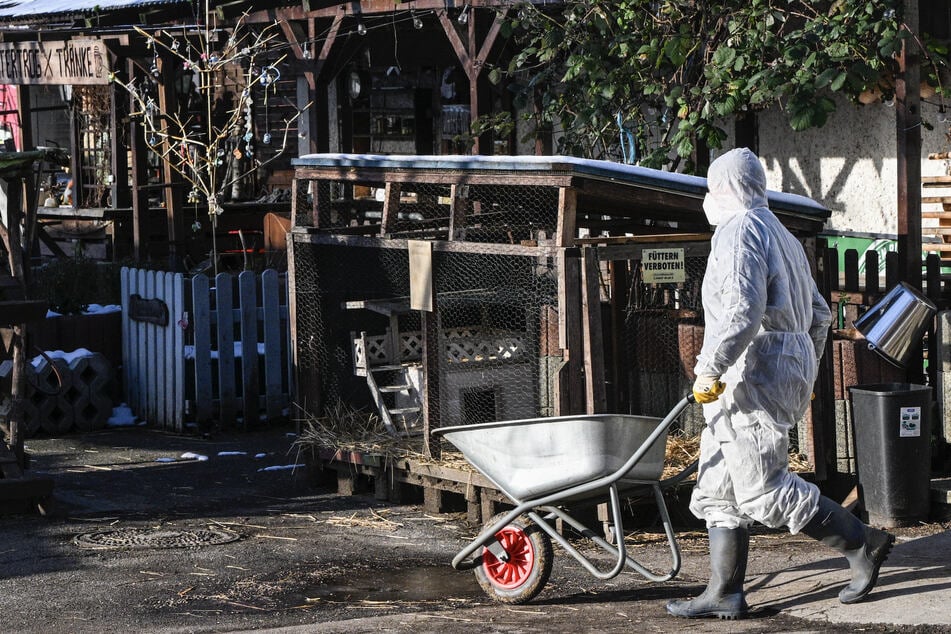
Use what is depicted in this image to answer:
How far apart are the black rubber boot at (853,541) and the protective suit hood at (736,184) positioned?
124 cm

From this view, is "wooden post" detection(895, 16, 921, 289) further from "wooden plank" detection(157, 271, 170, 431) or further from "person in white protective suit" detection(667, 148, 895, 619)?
"wooden plank" detection(157, 271, 170, 431)

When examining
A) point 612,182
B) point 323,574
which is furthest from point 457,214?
point 323,574

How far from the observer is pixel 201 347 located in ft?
36.1

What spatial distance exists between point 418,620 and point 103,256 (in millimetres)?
12686

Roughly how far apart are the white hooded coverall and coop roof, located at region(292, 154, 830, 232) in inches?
58.3

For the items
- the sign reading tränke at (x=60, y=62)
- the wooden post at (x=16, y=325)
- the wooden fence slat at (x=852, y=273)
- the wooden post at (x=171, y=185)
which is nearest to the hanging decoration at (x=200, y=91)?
the wooden post at (x=171, y=185)

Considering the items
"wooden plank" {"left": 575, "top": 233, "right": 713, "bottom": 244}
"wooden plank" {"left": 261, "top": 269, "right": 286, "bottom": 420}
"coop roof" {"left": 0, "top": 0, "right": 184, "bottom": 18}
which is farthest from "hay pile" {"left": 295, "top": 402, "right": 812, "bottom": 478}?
"coop roof" {"left": 0, "top": 0, "right": 184, "bottom": 18}

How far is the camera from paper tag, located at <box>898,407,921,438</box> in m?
7.39

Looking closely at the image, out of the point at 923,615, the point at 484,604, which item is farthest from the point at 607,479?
the point at 923,615

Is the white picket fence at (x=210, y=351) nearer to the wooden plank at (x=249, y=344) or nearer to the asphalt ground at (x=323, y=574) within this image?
the wooden plank at (x=249, y=344)

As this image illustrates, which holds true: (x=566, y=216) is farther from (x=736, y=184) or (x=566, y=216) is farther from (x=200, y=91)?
(x=200, y=91)

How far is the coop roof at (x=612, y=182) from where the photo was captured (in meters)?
7.19

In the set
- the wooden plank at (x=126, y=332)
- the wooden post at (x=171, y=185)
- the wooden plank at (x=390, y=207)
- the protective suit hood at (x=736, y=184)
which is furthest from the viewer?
the wooden post at (x=171, y=185)

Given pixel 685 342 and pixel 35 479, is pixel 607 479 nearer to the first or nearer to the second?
pixel 685 342
